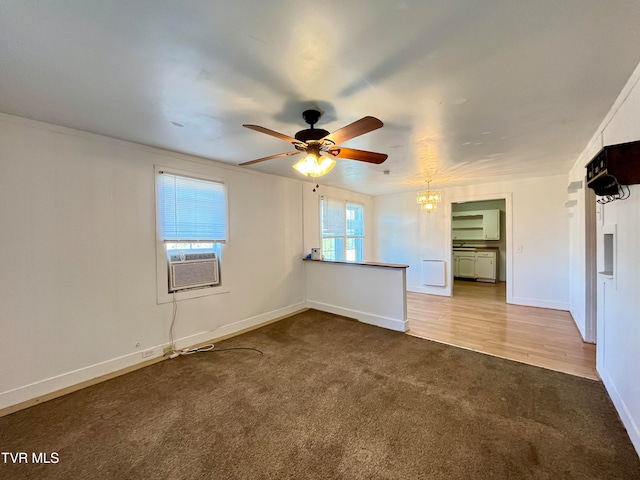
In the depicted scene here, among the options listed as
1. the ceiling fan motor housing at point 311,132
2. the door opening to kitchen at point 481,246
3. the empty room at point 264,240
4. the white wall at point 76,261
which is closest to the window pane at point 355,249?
the empty room at point 264,240

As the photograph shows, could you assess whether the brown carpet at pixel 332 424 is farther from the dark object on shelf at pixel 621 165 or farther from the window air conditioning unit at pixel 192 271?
the dark object on shelf at pixel 621 165

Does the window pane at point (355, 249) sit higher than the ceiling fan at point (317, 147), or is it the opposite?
the ceiling fan at point (317, 147)

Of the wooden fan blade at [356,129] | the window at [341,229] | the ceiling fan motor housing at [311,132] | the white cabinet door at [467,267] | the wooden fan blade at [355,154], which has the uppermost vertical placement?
the ceiling fan motor housing at [311,132]

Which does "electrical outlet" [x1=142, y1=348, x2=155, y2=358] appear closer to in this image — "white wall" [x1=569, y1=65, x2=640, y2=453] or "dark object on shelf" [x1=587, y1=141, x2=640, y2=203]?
"white wall" [x1=569, y1=65, x2=640, y2=453]

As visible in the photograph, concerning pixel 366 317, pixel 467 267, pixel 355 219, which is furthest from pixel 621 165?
pixel 467 267

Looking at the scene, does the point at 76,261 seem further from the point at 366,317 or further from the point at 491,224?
the point at 491,224

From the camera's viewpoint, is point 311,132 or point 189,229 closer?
point 311,132

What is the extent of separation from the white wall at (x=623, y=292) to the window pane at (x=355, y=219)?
→ 421cm

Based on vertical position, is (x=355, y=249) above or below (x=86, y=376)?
above

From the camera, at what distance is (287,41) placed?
1373 mm

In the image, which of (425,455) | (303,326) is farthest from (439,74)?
(303,326)

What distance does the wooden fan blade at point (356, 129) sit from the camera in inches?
64.8

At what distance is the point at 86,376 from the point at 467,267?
8280 mm

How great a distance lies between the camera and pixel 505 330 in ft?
11.9
